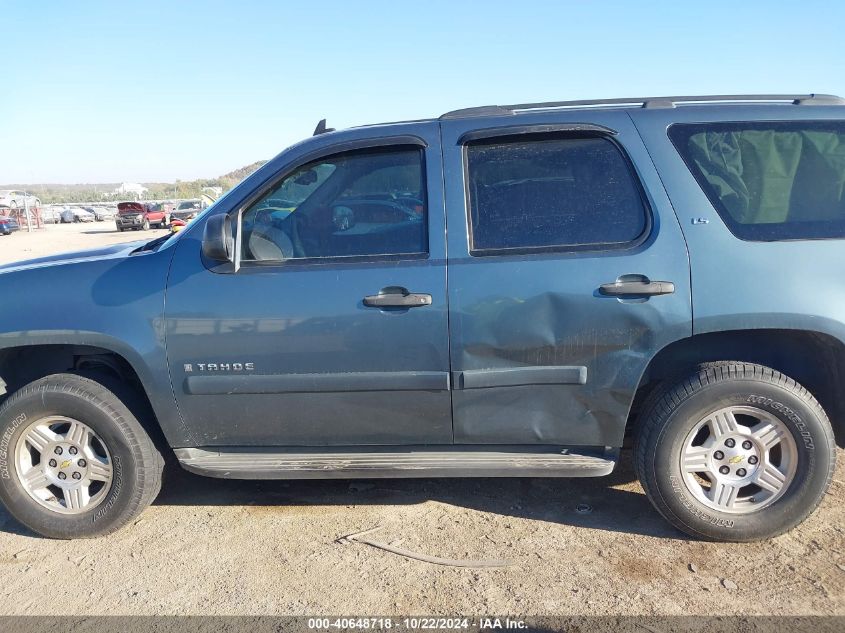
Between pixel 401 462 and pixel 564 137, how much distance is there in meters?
1.74

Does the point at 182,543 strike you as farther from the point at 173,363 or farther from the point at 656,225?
the point at 656,225

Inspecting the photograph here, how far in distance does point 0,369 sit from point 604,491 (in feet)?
11.0

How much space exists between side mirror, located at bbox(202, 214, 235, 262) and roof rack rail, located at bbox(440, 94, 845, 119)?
46.6 inches

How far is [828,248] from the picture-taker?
2.90 m

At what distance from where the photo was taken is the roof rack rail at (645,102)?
3.17 m

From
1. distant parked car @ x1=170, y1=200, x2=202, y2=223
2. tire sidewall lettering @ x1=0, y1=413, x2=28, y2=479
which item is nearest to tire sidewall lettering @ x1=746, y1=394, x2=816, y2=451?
tire sidewall lettering @ x1=0, y1=413, x2=28, y2=479

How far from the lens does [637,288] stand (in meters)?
2.93

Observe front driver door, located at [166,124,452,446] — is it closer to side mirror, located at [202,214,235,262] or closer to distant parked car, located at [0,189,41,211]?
side mirror, located at [202,214,235,262]

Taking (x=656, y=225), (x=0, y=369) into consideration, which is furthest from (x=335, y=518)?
(x=656, y=225)

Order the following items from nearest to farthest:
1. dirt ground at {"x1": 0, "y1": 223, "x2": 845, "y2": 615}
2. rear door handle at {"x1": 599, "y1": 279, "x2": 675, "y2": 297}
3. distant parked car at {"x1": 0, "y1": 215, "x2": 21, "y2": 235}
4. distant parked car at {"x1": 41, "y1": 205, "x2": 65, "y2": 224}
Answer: dirt ground at {"x1": 0, "y1": 223, "x2": 845, "y2": 615} → rear door handle at {"x1": 599, "y1": 279, "x2": 675, "y2": 297} → distant parked car at {"x1": 0, "y1": 215, "x2": 21, "y2": 235} → distant parked car at {"x1": 41, "y1": 205, "x2": 65, "y2": 224}

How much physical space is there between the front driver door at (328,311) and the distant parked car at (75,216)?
58722mm

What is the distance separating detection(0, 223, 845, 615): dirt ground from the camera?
2.74 meters

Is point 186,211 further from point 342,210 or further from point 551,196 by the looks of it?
point 551,196

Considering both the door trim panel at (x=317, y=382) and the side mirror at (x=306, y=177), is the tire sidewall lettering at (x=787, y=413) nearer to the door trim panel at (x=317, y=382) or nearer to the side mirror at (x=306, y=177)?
the door trim panel at (x=317, y=382)
